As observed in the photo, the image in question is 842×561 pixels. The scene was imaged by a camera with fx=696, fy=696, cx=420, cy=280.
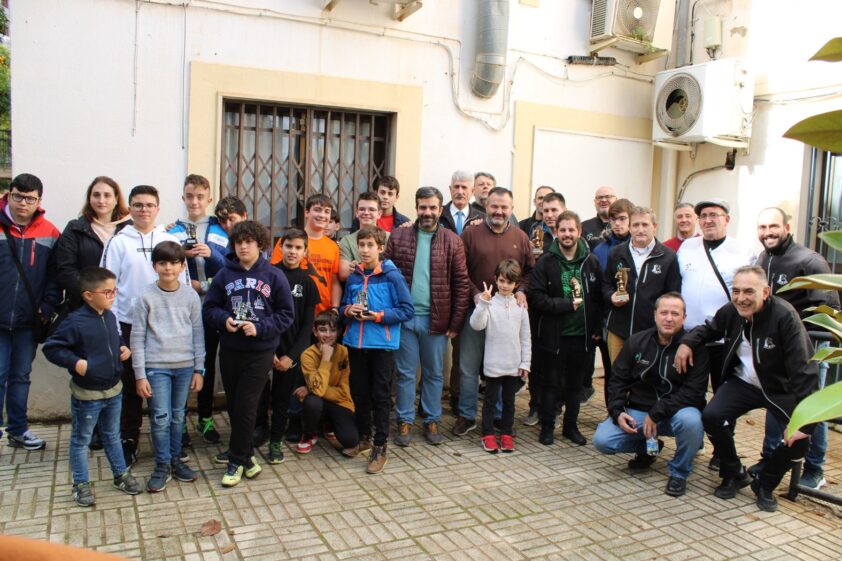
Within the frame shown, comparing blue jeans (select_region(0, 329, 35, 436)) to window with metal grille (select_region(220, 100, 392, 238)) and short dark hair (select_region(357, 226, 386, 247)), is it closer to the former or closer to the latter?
window with metal grille (select_region(220, 100, 392, 238))

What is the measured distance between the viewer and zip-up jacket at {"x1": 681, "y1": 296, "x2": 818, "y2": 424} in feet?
13.8

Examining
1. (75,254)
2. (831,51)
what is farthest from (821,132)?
(75,254)

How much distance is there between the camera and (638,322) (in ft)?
17.5

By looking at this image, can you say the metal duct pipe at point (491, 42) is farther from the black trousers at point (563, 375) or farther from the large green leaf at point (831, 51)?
the large green leaf at point (831, 51)

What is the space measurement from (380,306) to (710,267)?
2.46 m

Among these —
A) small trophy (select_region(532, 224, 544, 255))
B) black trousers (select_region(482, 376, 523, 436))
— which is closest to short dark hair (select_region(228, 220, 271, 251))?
black trousers (select_region(482, 376, 523, 436))

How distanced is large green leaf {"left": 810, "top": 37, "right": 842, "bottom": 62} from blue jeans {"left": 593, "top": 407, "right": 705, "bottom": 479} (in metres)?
3.95

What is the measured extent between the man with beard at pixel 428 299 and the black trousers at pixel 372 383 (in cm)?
31

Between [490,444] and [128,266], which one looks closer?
[128,266]

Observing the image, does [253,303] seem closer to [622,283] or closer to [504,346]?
[504,346]

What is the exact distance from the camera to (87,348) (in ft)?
13.0

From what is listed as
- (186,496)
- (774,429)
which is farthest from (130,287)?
(774,429)

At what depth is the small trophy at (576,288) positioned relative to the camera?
540 centimetres

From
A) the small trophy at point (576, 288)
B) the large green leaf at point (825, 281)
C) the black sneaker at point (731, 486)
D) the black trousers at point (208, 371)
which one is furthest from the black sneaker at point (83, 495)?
the large green leaf at point (825, 281)
